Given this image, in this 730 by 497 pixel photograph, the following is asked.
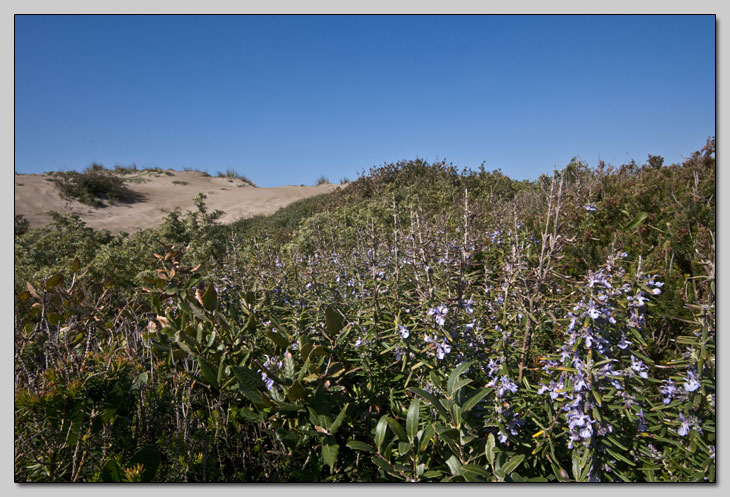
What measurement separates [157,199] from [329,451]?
21.2 metres

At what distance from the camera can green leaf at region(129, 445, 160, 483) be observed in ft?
6.00

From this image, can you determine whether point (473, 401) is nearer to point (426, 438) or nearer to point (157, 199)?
point (426, 438)

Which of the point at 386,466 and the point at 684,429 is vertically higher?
the point at 684,429

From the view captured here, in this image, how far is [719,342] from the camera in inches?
69.8

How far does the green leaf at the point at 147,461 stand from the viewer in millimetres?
1828

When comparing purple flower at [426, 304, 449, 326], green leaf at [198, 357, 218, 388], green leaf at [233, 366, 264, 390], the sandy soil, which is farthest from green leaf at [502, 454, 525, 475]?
the sandy soil

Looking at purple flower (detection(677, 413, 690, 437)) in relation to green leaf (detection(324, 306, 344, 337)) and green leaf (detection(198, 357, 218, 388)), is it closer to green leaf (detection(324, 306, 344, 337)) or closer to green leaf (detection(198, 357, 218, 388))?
green leaf (detection(324, 306, 344, 337))

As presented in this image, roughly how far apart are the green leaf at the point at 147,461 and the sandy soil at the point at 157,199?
992 cm

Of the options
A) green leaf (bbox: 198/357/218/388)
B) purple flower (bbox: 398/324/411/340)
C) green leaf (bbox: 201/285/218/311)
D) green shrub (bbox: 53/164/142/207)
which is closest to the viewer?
purple flower (bbox: 398/324/411/340)

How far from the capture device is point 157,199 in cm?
1989

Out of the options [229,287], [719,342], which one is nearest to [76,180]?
[229,287]

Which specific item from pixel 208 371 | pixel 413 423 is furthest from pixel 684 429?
pixel 208 371

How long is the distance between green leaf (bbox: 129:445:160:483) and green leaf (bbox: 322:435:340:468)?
2.68 ft

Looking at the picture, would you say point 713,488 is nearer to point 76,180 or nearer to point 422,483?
point 422,483
